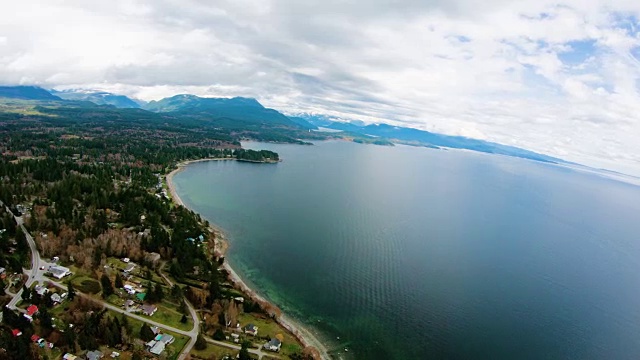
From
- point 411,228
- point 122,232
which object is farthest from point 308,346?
point 411,228

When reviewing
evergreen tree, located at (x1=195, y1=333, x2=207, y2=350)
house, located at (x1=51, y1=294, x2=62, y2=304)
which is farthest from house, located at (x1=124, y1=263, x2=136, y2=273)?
evergreen tree, located at (x1=195, y1=333, x2=207, y2=350)

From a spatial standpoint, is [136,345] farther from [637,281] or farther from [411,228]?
[637,281]

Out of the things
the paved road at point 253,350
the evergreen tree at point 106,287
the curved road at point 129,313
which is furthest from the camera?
the evergreen tree at point 106,287

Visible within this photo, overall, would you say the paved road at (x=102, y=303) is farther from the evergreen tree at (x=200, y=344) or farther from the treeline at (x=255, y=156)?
the treeline at (x=255, y=156)

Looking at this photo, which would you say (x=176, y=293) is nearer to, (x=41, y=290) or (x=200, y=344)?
(x=200, y=344)

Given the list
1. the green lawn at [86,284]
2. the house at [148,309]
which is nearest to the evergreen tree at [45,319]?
the green lawn at [86,284]

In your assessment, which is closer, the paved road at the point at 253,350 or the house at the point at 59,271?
the paved road at the point at 253,350

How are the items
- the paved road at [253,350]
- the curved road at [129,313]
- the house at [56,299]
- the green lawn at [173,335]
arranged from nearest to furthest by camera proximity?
the green lawn at [173,335] → the paved road at [253,350] → the curved road at [129,313] → the house at [56,299]
